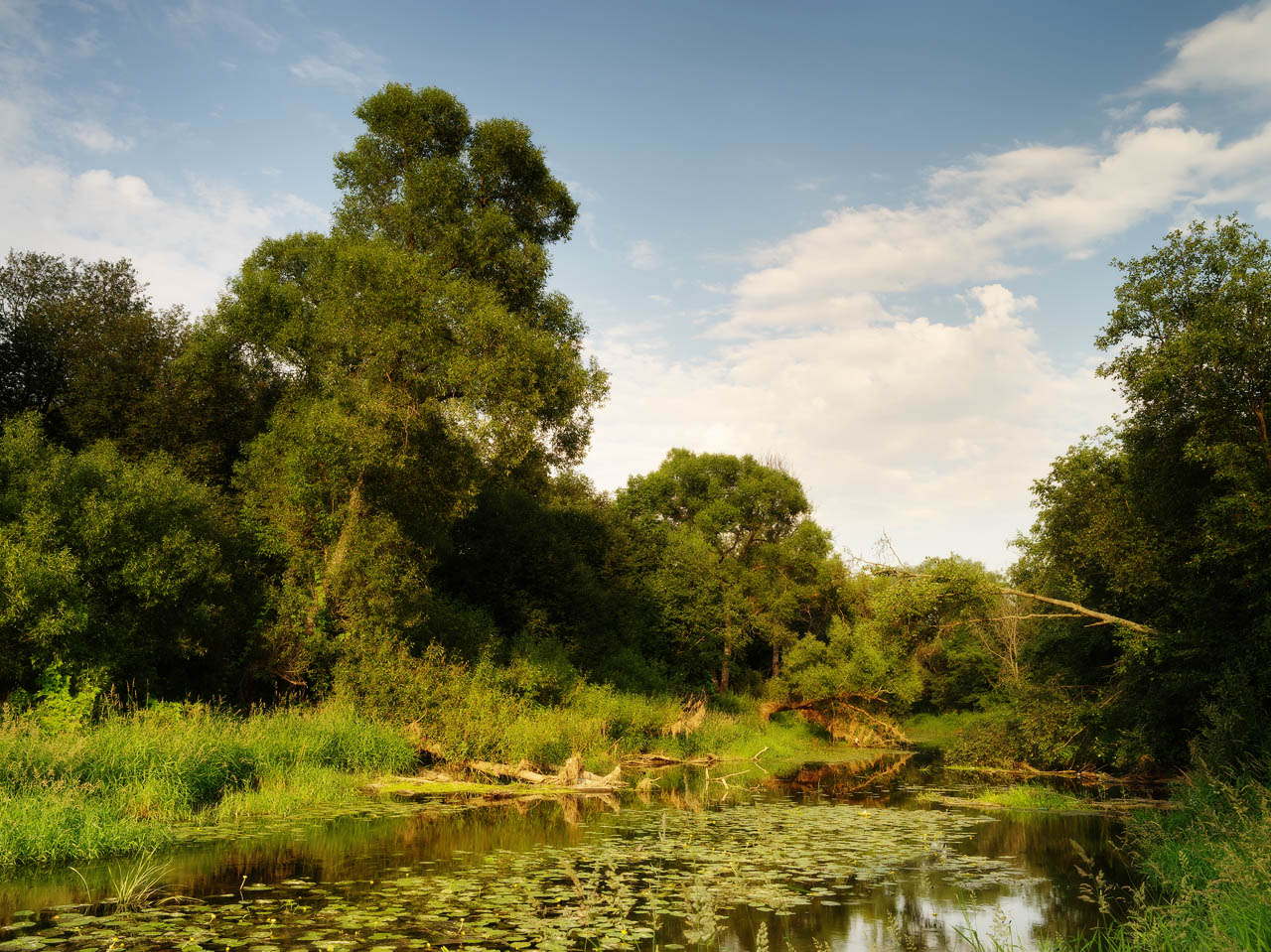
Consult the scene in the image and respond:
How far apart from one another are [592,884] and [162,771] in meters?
8.32

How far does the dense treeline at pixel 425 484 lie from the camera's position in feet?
56.1

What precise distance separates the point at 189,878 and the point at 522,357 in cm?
1476

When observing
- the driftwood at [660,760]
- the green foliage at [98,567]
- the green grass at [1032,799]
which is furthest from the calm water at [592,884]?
the driftwood at [660,760]

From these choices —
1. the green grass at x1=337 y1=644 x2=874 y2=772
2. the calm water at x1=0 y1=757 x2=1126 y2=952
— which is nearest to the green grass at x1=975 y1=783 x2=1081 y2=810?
the calm water at x1=0 y1=757 x2=1126 y2=952

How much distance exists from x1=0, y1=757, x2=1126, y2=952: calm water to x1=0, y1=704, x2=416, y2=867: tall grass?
0.86 m

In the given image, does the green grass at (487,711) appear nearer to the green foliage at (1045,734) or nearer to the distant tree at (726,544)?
the green foliage at (1045,734)

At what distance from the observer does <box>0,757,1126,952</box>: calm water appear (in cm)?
811

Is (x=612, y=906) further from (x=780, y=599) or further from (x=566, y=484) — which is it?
(x=566, y=484)

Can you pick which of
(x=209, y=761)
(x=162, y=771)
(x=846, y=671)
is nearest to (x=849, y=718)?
(x=846, y=671)

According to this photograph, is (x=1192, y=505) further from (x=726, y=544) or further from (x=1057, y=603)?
(x=726, y=544)

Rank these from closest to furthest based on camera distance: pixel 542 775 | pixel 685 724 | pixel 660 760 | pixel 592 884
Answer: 1. pixel 592 884
2. pixel 542 775
3. pixel 660 760
4. pixel 685 724

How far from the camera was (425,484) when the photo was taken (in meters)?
23.7

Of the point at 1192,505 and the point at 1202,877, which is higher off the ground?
the point at 1192,505

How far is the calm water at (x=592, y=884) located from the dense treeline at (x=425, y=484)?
5948 millimetres
